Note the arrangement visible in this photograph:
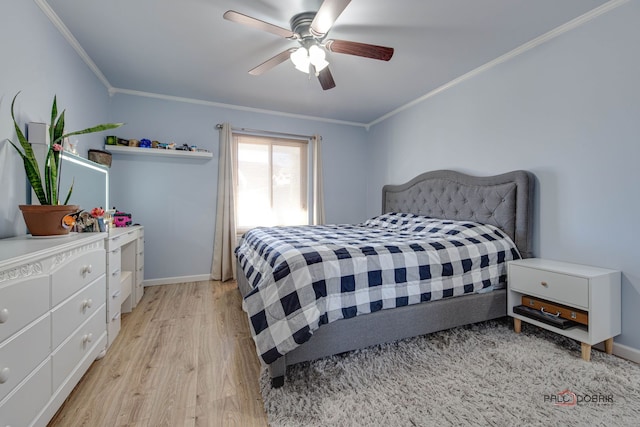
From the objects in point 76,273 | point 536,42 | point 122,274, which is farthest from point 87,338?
point 536,42

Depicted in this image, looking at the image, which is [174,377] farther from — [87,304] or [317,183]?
[317,183]

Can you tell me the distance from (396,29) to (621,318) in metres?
2.67

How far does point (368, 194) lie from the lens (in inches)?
188

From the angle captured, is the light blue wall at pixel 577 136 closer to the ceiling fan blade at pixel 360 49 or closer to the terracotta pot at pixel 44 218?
the ceiling fan blade at pixel 360 49

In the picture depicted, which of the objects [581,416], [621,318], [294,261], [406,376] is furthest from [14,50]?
[621,318]

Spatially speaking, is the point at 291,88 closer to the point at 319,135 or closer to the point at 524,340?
the point at 319,135

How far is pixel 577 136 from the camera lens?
6.95ft

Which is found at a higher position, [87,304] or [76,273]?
[76,273]

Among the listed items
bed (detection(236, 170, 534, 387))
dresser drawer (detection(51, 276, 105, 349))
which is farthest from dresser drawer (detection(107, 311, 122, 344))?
bed (detection(236, 170, 534, 387))

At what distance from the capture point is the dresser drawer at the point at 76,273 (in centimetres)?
127

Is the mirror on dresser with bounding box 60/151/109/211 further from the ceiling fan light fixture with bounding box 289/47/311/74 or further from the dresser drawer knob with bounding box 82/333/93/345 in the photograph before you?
the ceiling fan light fixture with bounding box 289/47/311/74

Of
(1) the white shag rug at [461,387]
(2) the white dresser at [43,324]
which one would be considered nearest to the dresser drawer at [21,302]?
(2) the white dresser at [43,324]

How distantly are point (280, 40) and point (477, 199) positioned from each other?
2400mm

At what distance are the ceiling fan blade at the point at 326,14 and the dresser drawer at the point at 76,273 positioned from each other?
1.95 m
